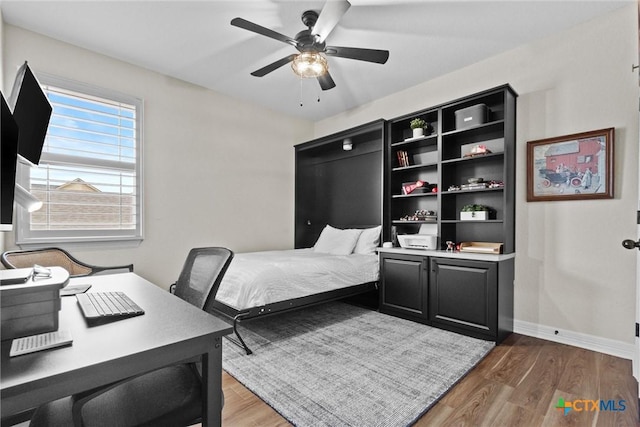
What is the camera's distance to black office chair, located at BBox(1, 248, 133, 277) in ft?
8.37

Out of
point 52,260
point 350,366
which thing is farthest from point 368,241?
point 52,260

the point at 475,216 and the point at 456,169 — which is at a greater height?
the point at 456,169

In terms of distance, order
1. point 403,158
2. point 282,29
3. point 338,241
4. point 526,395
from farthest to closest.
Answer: point 338,241 < point 403,158 < point 282,29 < point 526,395

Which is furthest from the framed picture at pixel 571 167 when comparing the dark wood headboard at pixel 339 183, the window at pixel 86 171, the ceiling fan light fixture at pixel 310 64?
the window at pixel 86 171

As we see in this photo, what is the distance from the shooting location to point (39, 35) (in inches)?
115

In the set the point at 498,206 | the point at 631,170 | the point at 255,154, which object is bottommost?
the point at 498,206

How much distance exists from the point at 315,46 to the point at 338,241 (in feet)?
7.96

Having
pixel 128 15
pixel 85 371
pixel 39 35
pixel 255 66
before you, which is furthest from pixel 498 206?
pixel 39 35

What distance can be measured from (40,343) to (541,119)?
375 centimetres

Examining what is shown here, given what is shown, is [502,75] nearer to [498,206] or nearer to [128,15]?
[498,206]

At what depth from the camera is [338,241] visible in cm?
418

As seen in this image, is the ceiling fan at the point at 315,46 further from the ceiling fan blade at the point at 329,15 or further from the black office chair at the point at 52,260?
the black office chair at the point at 52,260

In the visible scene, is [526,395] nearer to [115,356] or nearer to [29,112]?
[115,356]

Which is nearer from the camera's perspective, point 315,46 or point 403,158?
point 315,46
